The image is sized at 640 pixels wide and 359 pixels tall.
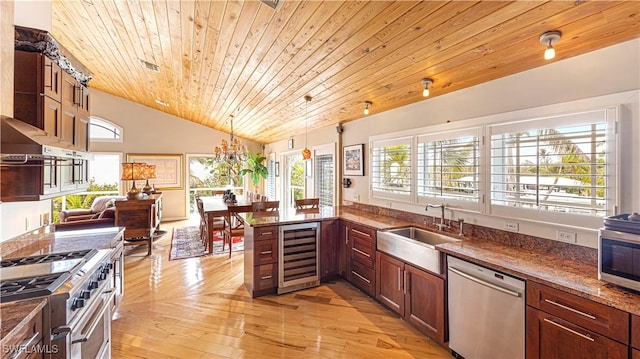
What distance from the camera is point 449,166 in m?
2.81

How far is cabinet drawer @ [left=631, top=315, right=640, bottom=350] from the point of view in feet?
3.98

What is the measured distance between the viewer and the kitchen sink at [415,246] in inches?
88.6

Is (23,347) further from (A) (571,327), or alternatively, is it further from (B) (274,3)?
(A) (571,327)

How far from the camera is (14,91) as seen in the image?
6.14 ft

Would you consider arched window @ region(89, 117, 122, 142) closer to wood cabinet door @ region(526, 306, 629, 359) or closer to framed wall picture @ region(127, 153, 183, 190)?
framed wall picture @ region(127, 153, 183, 190)

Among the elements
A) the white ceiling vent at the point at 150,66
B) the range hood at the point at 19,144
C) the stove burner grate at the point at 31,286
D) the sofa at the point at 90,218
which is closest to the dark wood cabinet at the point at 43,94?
the range hood at the point at 19,144

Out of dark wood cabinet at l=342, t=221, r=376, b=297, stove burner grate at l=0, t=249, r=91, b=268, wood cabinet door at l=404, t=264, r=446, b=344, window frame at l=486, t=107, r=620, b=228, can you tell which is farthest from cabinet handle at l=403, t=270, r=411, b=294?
stove burner grate at l=0, t=249, r=91, b=268

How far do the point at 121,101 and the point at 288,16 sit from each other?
742cm

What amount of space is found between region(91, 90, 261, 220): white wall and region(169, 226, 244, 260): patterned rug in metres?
1.74

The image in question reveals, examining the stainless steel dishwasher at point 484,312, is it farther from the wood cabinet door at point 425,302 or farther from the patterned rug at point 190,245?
the patterned rug at point 190,245

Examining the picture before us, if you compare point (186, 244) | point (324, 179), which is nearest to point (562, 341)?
point (324, 179)

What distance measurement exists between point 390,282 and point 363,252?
0.51m

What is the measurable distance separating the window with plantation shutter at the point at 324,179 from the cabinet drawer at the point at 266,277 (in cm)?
200

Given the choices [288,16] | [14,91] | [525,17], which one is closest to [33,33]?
[14,91]
